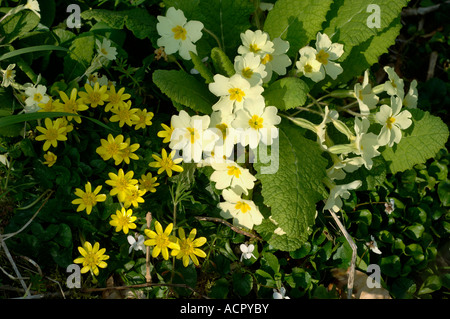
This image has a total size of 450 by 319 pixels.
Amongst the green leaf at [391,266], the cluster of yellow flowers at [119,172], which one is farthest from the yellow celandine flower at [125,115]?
the green leaf at [391,266]

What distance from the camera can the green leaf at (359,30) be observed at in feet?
7.09

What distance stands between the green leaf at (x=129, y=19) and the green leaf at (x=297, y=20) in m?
0.63

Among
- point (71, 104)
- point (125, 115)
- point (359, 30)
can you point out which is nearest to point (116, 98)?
point (125, 115)

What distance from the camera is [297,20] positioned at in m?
2.18

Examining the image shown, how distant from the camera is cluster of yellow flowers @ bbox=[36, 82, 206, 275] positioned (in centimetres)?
189

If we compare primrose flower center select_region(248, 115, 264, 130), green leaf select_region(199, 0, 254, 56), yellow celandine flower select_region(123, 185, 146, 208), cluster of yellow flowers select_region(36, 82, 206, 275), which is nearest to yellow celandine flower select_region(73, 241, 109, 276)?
cluster of yellow flowers select_region(36, 82, 206, 275)

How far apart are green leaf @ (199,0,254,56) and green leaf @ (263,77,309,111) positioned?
1.17 feet

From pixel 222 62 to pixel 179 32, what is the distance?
0.26 meters

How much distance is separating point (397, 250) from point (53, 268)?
170 cm

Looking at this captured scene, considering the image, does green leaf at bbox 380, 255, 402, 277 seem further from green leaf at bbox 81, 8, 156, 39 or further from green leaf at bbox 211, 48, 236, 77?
green leaf at bbox 81, 8, 156, 39

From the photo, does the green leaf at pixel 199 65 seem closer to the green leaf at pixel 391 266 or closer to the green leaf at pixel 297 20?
the green leaf at pixel 297 20

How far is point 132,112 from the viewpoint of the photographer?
82.2 inches

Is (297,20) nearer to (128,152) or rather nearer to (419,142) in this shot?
(419,142)

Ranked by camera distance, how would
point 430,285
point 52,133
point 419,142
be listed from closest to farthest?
point 52,133, point 430,285, point 419,142
